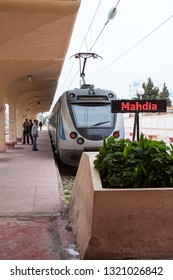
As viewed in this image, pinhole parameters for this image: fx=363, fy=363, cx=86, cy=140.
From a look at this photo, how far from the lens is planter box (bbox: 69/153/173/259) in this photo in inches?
149

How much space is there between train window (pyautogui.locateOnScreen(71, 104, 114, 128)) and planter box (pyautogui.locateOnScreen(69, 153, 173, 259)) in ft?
26.7

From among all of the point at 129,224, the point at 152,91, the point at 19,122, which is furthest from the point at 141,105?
the point at 152,91

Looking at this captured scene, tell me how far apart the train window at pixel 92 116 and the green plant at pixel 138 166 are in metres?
7.31

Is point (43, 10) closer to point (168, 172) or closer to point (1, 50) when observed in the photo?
point (1, 50)

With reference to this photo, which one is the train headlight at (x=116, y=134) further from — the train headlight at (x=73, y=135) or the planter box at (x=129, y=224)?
the planter box at (x=129, y=224)

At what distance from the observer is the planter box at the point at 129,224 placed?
3.78 m

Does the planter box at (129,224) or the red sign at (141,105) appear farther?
the red sign at (141,105)

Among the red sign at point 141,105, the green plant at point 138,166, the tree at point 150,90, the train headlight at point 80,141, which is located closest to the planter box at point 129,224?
the green plant at point 138,166

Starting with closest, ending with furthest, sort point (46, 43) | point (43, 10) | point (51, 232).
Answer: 1. point (51, 232)
2. point (43, 10)
3. point (46, 43)

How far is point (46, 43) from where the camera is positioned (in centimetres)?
1003

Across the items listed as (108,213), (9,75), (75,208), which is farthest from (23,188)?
(9,75)

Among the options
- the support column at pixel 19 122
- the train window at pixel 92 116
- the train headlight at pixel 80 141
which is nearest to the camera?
the train headlight at pixel 80 141

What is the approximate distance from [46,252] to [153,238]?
1.17 m

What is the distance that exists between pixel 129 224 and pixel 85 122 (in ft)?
27.3
